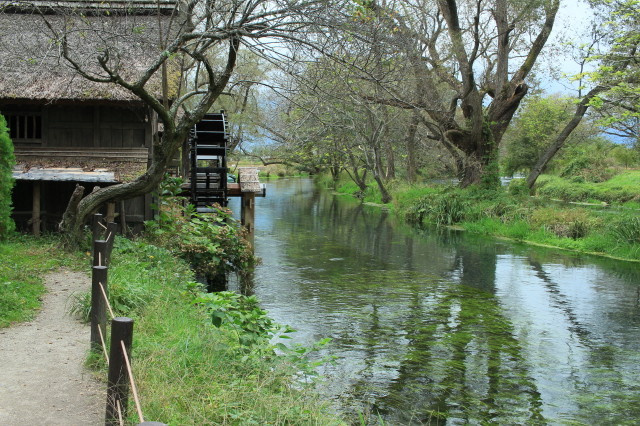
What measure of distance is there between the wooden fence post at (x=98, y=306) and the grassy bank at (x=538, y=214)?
1484 centimetres

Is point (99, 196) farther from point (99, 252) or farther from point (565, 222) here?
point (565, 222)

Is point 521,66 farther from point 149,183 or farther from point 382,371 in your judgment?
point 382,371

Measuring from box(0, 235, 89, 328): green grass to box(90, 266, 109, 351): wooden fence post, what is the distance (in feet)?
5.56

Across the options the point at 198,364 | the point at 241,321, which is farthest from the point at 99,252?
the point at 198,364

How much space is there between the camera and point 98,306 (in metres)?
5.73

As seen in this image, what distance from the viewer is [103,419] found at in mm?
4570

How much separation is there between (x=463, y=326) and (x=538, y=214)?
11.7 meters

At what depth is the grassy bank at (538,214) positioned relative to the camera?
1756 cm

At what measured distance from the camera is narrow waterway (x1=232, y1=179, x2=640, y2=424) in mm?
7016

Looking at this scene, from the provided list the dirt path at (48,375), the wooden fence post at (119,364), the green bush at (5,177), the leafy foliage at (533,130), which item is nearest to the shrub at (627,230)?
the dirt path at (48,375)

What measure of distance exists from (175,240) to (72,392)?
25.4 ft

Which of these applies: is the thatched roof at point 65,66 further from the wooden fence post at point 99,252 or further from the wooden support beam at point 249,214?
the wooden fence post at point 99,252

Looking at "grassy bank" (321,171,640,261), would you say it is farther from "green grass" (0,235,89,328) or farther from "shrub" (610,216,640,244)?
"green grass" (0,235,89,328)

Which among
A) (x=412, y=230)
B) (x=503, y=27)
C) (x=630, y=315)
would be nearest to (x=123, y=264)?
(x=630, y=315)
